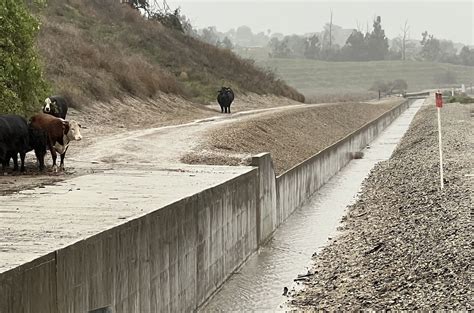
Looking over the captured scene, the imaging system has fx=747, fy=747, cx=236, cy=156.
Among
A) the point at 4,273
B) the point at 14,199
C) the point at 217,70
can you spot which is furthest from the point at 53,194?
the point at 217,70

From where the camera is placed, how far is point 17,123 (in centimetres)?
1911

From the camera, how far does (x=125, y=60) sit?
189 ft

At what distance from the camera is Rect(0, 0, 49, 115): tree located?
799 inches

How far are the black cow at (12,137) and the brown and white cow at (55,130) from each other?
41 centimetres

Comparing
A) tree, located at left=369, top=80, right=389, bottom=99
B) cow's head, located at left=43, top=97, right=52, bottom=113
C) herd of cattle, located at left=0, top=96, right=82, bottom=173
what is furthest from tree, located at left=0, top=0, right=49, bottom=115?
tree, located at left=369, top=80, right=389, bottom=99

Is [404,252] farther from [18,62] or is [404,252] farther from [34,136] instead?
[18,62]

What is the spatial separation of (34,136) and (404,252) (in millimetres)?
9848

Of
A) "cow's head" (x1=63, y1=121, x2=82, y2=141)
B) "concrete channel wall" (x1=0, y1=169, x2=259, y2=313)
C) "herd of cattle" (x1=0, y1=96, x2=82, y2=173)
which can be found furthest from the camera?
"cow's head" (x1=63, y1=121, x2=82, y2=141)

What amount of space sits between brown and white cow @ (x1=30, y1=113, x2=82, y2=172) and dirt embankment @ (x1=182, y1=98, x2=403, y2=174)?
24.2 ft

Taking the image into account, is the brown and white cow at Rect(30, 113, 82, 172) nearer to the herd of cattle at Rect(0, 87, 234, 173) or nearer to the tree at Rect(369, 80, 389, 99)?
the herd of cattle at Rect(0, 87, 234, 173)

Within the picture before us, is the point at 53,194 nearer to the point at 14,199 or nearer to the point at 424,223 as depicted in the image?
the point at 14,199

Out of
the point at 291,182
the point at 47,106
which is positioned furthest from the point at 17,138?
the point at 291,182

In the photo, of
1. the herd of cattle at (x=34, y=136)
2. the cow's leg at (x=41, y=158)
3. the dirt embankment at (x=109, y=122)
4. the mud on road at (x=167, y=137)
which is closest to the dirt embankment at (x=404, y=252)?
the mud on road at (x=167, y=137)

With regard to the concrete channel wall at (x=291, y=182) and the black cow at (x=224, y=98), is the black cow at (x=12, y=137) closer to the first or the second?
the concrete channel wall at (x=291, y=182)
